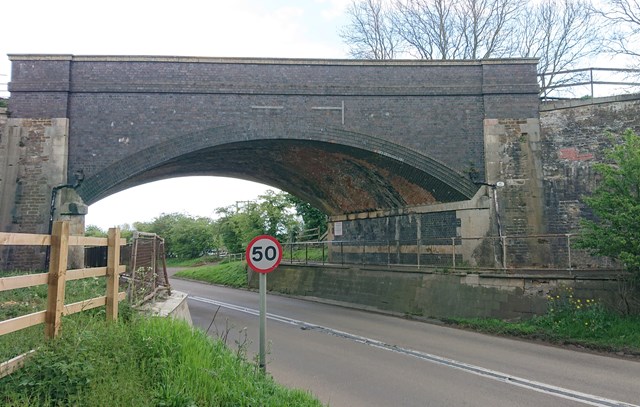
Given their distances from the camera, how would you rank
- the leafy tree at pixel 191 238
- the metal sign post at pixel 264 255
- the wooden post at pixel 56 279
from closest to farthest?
the wooden post at pixel 56 279
the metal sign post at pixel 264 255
the leafy tree at pixel 191 238

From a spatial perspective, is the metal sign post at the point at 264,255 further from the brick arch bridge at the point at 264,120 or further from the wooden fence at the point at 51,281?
the brick arch bridge at the point at 264,120

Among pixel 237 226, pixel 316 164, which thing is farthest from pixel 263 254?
pixel 237 226

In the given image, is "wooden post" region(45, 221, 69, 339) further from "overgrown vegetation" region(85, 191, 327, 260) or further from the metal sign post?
"overgrown vegetation" region(85, 191, 327, 260)

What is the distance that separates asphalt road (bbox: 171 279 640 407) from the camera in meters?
5.79

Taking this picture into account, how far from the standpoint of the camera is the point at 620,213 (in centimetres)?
948

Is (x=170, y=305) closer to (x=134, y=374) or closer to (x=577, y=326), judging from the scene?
(x=134, y=374)

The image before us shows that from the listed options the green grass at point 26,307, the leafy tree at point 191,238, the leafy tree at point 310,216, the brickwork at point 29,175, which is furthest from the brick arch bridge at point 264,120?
the leafy tree at point 191,238

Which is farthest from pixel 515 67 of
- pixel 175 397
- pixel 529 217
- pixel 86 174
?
pixel 175 397

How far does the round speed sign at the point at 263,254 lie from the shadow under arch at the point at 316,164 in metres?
9.48

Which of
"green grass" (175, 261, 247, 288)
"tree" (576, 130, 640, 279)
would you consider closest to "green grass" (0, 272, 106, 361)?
"tree" (576, 130, 640, 279)

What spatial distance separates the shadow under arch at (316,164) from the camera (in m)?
15.1

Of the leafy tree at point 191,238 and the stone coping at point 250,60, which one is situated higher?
the stone coping at point 250,60

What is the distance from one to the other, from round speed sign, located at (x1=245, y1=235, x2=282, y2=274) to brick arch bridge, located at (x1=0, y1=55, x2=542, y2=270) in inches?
374

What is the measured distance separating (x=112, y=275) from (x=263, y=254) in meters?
1.83
